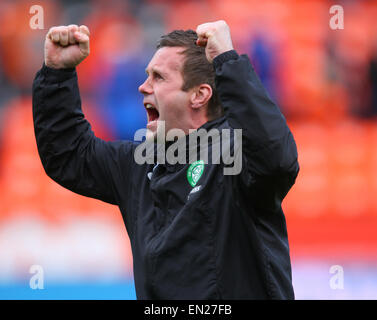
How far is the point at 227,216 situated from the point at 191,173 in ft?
0.70

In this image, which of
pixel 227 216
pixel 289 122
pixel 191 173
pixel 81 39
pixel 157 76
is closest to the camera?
pixel 227 216

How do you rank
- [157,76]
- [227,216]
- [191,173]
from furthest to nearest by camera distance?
[157,76], [191,173], [227,216]

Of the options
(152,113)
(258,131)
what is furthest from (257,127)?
(152,113)

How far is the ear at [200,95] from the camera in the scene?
2.16 meters

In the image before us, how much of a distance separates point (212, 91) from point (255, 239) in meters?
→ 0.65

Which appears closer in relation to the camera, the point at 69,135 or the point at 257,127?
the point at 257,127

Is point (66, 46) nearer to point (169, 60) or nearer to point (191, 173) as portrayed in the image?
point (169, 60)

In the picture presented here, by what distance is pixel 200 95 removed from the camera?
7.11ft

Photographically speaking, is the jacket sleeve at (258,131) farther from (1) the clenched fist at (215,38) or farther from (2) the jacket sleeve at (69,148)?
(2) the jacket sleeve at (69,148)

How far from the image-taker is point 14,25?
4016 mm

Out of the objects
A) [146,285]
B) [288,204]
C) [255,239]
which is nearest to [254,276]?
[255,239]

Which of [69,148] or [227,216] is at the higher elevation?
[69,148]

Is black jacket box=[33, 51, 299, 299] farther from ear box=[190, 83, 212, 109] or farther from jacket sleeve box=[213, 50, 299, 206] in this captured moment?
ear box=[190, 83, 212, 109]

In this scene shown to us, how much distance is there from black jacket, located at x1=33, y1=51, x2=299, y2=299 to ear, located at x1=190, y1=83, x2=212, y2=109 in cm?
18
